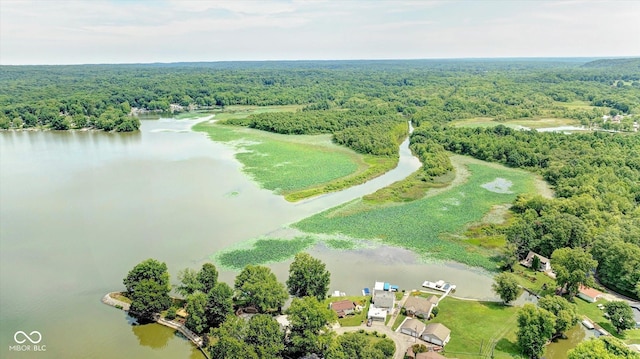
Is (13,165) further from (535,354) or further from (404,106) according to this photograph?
(404,106)

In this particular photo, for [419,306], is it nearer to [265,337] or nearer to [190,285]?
[265,337]

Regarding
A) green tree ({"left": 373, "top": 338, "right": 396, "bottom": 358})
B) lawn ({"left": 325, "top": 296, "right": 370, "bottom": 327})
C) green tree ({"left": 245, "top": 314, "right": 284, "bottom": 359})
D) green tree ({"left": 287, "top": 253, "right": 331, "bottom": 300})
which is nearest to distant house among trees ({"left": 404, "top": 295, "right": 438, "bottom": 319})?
lawn ({"left": 325, "top": 296, "right": 370, "bottom": 327})

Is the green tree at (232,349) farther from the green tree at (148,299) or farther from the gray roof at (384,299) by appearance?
the gray roof at (384,299)

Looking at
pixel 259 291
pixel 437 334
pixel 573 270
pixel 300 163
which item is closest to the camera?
pixel 437 334

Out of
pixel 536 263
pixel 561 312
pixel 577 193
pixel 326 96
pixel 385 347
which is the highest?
pixel 326 96

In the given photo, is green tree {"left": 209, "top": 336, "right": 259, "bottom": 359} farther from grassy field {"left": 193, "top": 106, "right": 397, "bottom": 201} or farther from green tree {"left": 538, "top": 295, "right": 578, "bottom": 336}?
grassy field {"left": 193, "top": 106, "right": 397, "bottom": 201}

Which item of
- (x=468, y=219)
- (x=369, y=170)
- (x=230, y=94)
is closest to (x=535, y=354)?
(x=468, y=219)

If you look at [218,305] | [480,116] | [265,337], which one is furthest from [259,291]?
[480,116]
